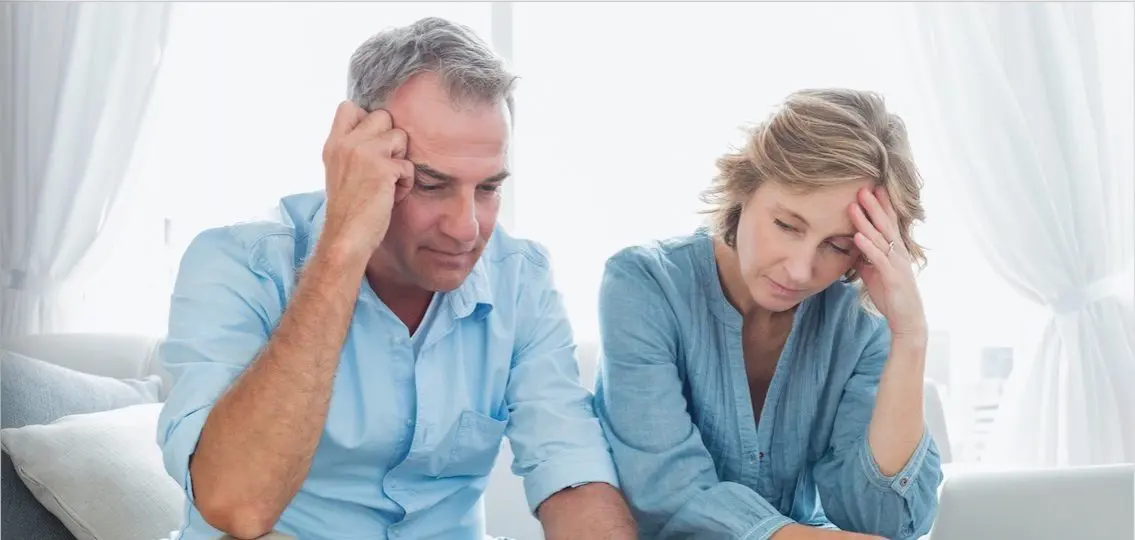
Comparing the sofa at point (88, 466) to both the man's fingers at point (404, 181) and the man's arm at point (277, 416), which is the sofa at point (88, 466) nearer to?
the man's arm at point (277, 416)

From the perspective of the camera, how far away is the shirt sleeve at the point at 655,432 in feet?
5.35

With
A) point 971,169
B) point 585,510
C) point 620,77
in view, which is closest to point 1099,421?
Answer: point 971,169

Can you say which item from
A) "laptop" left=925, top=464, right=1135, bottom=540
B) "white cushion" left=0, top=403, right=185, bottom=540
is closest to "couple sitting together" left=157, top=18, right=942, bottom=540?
"laptop" left=925, top=464, right=1135, bottom=540

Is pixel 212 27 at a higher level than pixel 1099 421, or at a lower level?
higher

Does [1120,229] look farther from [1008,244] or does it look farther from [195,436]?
[195,436]

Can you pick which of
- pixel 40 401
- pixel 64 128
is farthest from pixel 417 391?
pixel 64 128

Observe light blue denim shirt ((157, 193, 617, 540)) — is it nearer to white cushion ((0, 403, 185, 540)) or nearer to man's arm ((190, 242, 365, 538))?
man's arm ((190, 242, 365, 538))

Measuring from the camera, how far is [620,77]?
3605mm

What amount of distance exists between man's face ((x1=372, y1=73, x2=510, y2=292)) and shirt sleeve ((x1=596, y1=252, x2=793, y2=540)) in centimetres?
26

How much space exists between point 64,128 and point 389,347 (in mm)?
2166

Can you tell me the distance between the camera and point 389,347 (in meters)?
1.71

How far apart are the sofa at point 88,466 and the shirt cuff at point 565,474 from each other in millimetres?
814

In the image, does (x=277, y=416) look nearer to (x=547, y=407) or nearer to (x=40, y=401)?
(x=547, y=407)

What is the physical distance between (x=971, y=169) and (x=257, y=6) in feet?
7.49
